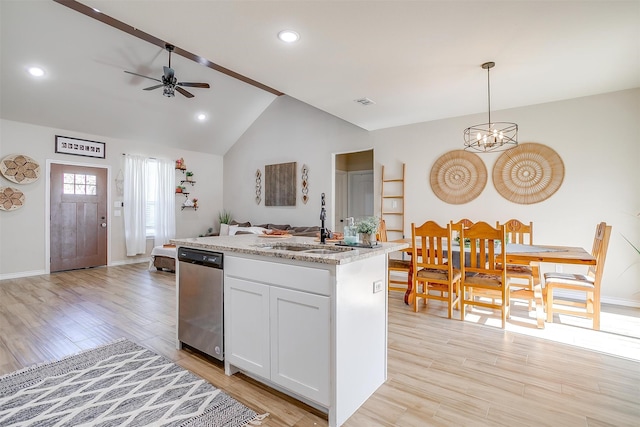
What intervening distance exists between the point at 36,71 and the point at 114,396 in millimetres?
4935

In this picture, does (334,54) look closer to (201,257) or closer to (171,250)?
(201,257)

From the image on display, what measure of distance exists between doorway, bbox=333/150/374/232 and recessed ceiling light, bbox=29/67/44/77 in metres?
5.40

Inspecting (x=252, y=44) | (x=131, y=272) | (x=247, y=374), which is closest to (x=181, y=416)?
(x=247, y=374)

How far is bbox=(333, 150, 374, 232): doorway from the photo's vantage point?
7.46m

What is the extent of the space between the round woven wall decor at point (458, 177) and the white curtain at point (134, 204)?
5.88 m

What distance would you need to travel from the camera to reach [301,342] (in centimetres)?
177

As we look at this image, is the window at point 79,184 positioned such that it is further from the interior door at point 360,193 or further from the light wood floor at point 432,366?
the interior door at point 360,193

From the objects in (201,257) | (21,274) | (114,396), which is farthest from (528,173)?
(21,274)

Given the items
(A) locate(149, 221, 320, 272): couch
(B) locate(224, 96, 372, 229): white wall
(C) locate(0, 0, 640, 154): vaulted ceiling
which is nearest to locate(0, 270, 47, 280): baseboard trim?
(A) locate(149, 221, 320, 272): couch

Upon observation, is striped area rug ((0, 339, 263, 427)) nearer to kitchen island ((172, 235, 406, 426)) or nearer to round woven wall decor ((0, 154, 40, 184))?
kitchen island ((172, 235, 406, 426))

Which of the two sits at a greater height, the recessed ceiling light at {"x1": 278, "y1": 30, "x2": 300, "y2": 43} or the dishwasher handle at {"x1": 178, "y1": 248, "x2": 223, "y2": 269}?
the recessed ceiling light at {"x1": 278, "y1": 30, "x2": 300, "y2": 43}

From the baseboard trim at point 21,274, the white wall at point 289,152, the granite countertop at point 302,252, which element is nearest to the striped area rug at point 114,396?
the granite countertop at point 302,252

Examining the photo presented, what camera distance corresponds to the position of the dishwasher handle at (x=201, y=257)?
222 centimetres

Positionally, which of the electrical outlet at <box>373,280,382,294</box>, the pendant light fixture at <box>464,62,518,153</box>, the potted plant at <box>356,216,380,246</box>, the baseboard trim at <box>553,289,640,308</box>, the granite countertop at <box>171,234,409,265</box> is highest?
the pendant light fixture at <box>464,62,518,153</box>
